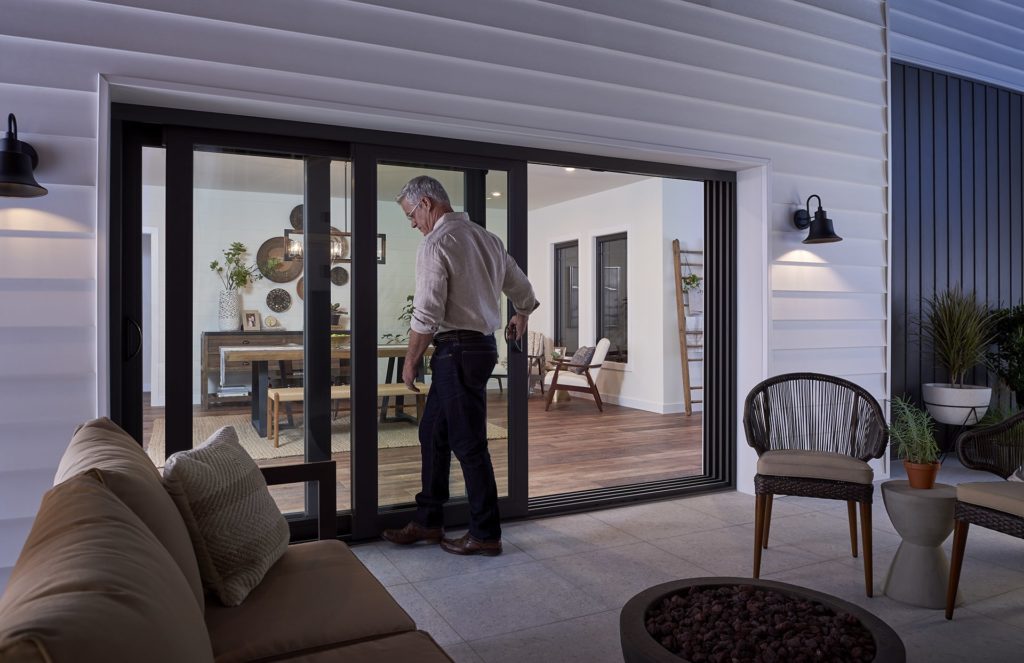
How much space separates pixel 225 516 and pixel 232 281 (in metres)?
1.79

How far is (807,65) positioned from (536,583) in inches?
141

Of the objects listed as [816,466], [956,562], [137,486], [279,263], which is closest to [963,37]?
[816,466]

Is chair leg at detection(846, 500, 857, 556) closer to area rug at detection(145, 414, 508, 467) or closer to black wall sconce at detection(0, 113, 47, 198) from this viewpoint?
area rug at detection(145, 414, 508, 467)

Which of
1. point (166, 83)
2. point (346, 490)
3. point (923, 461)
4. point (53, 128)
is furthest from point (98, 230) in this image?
point (923, 461)

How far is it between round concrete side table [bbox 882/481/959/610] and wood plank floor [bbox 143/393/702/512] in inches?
72.3

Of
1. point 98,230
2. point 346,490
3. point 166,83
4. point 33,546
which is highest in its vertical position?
point 166,83

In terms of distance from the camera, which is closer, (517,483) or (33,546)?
(33,546)

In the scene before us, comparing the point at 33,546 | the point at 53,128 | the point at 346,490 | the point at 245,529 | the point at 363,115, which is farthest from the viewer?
the point at 346,490

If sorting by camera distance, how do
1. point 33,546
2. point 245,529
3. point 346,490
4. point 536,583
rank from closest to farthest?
point 33,546 → point 245,529 → point 536,583 → point 346,490

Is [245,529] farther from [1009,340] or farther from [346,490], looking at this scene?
[1009,340]

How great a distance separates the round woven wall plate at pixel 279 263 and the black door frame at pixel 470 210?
277 mm

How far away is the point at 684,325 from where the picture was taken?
809 cm

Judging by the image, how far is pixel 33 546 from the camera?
88cm

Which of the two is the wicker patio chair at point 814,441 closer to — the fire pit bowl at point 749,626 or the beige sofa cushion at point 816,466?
the beige sofa cushion at point 816,466
